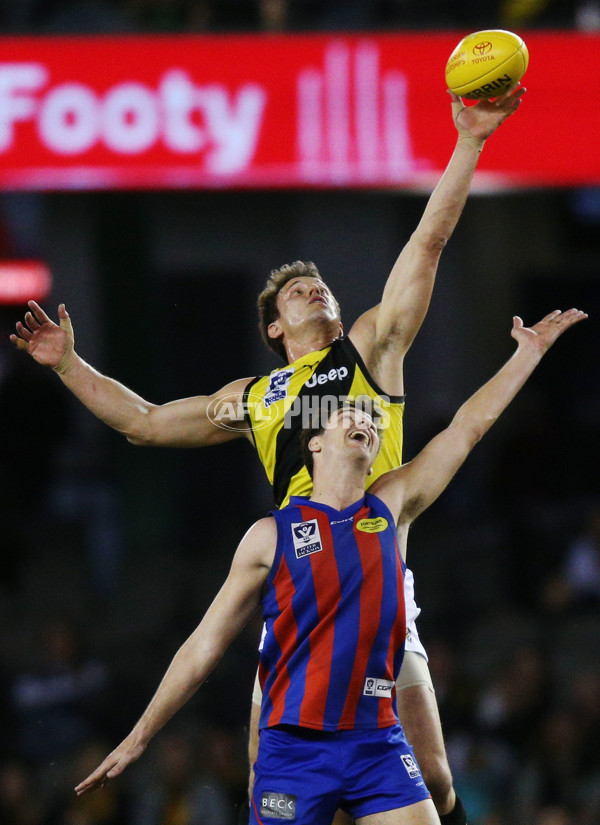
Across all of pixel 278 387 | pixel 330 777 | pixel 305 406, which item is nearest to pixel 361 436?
pixel 305 406

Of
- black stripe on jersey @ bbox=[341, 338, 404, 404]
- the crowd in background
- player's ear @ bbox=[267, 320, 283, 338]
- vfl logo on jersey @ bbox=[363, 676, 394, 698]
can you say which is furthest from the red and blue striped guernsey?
the crowd in background

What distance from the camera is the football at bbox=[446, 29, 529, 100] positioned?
488 centimetres

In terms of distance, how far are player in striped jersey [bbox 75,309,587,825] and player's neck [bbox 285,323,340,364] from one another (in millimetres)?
759

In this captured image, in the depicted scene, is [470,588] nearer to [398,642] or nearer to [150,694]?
[150,694]

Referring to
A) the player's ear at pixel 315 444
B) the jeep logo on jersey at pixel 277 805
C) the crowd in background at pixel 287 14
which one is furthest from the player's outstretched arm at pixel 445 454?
the crowd in background at pixel 287 14

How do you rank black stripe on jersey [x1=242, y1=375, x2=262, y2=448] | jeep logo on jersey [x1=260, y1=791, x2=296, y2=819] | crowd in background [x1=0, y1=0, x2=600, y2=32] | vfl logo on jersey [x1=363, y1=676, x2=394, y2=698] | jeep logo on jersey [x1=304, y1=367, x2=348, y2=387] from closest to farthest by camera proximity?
jeep logo on jersey [x1=260, y1=791, x2=296, y2=819] → vfl logo on jersey [x1=363, y1=676, x2=394, y2=698] → jeep logo on jersey [x1=304, y1=367, x2=348, y2=387] → black stripe on jersey [x1=242, y1=375, x2=262, y2=448] → crowd in background [x1=0, y1=0, x2=600, y2=32]

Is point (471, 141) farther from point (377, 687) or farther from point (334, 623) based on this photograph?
point (377, 687)

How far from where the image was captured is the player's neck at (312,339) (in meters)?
5.14

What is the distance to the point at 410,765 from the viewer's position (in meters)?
4.16

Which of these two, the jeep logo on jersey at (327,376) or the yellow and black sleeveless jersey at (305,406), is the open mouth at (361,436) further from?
the jeep logo on jersey at (327,376)

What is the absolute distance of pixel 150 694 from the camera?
32.8ft

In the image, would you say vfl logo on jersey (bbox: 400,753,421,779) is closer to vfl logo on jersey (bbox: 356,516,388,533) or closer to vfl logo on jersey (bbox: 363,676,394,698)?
vfl logo on jersey (bbox: 363,676,394,698)

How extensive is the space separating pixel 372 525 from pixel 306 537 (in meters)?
0.23

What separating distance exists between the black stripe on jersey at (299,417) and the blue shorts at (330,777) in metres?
1.05
